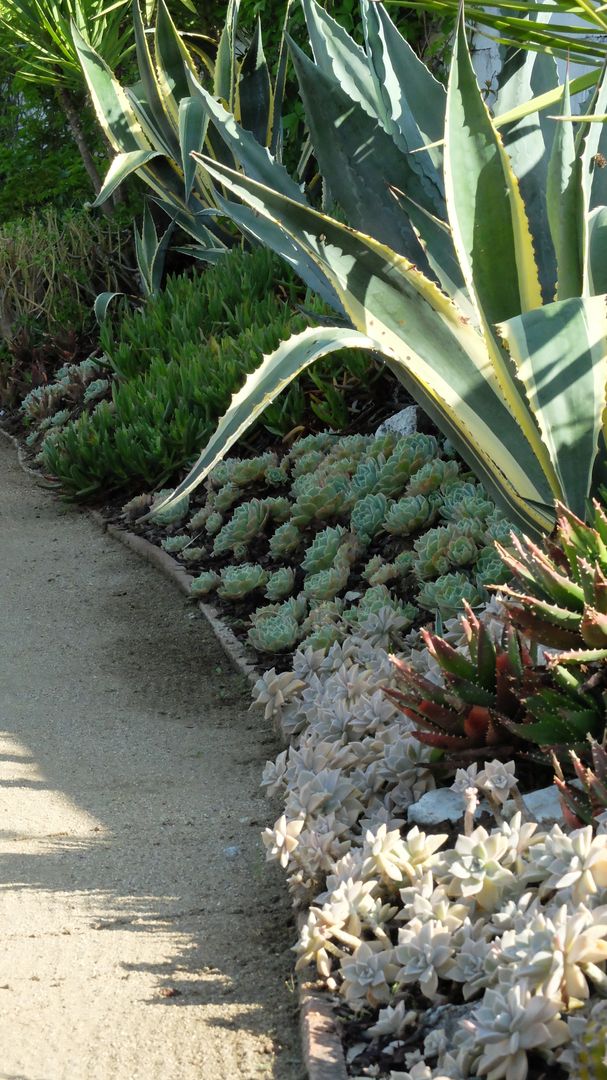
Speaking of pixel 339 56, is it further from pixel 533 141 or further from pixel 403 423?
pixel 403 423

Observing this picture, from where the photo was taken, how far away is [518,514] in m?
2.74

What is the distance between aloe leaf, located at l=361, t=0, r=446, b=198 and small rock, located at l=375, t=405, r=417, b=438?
1.11 metres

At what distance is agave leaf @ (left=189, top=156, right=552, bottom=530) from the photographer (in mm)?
2604

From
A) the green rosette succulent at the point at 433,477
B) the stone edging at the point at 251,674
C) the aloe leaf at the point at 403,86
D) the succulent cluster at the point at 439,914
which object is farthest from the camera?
the green rosette succulent at the point at 433,477

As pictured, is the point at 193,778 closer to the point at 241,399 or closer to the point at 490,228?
the point at 241,399

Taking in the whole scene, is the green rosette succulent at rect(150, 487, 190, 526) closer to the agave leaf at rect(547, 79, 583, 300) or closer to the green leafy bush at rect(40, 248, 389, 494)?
the green leafy bush at rect(40, 248, 389, 494)

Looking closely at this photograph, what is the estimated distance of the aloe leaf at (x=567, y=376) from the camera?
239 cm

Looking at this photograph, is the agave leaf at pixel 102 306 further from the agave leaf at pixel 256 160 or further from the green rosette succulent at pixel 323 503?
the agave leaf at pixel 256 160

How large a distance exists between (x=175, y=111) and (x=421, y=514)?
397 cm

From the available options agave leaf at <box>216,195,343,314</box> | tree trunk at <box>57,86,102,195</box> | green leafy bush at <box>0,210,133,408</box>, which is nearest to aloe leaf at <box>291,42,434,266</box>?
agave leaf at <box>216,195,343,314</box>

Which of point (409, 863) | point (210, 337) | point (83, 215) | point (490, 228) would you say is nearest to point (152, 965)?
point (409, 863)

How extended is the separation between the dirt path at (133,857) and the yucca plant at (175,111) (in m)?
3.01

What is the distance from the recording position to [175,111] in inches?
256

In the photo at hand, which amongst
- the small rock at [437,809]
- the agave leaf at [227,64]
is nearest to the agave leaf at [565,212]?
the small rock at [437,809]
